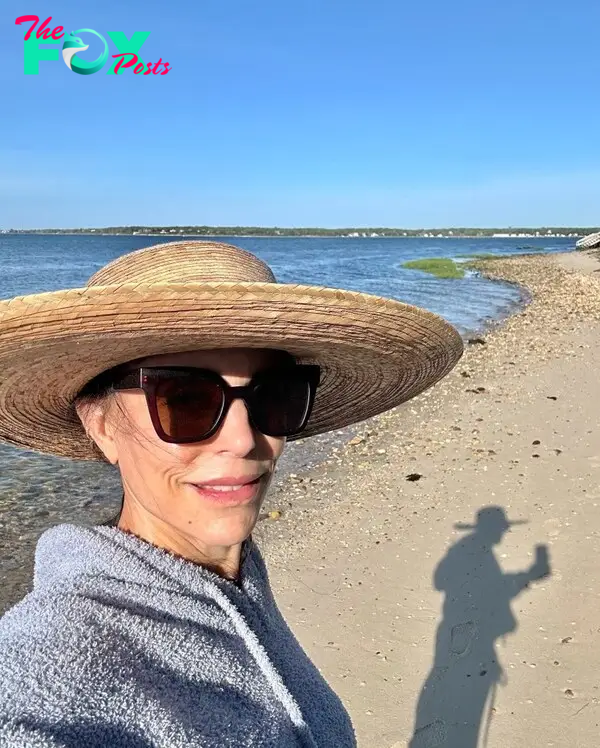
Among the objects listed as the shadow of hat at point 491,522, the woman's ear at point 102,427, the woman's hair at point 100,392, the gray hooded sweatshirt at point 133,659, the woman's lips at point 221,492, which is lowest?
the shadow of hat at point 491,522

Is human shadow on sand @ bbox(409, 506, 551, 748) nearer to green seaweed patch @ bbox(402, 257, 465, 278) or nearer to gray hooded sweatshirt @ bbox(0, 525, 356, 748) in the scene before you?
gray hooded sweatshirt @ bbox(0, 525, 356, 748)

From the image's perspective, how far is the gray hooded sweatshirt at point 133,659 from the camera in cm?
94

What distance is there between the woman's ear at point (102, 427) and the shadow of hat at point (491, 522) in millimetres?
4489

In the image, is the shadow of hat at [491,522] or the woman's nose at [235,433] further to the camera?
the shadow of hat at [491,522]

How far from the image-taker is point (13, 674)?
0.93 m

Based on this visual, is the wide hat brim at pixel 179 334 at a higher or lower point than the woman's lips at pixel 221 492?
higher

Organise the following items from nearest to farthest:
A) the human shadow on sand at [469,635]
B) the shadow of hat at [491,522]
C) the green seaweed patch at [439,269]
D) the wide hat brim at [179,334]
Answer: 1. the wide hat brim at [179,334]
2. the human shadow on sand at [469,635]
3. the shadow of hat at [491,522]
4. the green seaweed patch at [439,269]

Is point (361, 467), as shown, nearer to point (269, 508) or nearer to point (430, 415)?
point (269, 508)

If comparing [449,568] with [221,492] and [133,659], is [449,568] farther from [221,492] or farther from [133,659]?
[133,659]

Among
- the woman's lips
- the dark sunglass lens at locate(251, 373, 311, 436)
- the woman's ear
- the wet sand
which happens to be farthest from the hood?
the wet sand

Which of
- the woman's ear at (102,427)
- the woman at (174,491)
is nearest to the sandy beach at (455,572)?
Result: the woman at (174,491)

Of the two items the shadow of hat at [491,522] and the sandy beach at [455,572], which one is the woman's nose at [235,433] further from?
the shadow of hat at [491,522]

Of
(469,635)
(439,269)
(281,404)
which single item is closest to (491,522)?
(469,635)

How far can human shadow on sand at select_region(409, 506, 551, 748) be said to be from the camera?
10.8ft
